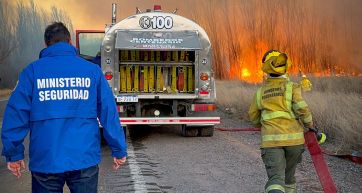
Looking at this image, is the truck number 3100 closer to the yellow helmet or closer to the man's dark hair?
the yellow helmet

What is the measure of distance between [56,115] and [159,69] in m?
7.76

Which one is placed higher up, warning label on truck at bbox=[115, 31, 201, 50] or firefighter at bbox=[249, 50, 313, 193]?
warning label on truck at bbox=[115, 31, 201, 50]

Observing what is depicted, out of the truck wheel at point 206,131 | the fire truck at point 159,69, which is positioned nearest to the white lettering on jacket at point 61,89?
the fire truck at point 159,69

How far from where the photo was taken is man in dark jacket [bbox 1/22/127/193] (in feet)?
10.2

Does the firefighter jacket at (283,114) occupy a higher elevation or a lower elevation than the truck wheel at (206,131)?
higher

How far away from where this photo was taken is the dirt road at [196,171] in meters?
6.21

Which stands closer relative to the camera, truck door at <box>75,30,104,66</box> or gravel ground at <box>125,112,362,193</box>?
gravel ground at <box>125,112,362,193</box>

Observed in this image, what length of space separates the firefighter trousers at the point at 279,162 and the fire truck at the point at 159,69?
18.3ft

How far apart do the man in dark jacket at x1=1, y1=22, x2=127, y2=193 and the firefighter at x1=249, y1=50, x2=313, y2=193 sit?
1.85 metres

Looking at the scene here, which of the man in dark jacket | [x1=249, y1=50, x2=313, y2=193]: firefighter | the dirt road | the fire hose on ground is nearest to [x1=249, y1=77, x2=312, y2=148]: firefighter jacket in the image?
[x1=249, y1=50, x2=313, y2=193]: firefighter

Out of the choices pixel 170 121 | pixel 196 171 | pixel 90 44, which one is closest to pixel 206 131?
pixel 170 121

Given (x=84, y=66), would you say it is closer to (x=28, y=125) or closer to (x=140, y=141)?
(x=28, y=125)

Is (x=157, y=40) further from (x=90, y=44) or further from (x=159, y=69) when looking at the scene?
(x=90, y=44)

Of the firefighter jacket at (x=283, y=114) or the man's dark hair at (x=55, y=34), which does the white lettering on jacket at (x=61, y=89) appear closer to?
the man's dark hair at (x=55, y=34)
